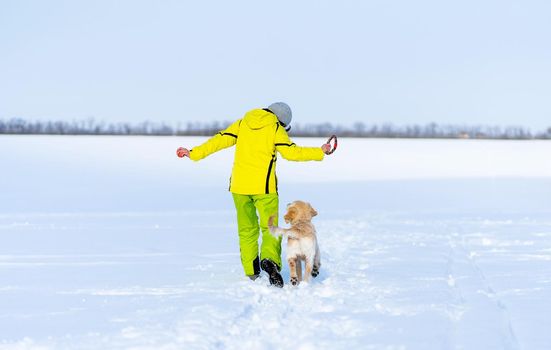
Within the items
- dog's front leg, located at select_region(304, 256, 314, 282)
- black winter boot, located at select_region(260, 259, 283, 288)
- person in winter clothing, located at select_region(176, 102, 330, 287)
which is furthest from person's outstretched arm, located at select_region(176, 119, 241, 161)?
dog's front leg, located at select_region(304, 256, 314, 282)

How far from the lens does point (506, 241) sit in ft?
33.6

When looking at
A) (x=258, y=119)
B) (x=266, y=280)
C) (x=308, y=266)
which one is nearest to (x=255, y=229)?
(x=266, y=280)

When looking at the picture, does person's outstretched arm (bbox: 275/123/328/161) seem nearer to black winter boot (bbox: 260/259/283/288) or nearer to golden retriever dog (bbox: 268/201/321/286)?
golden retriever dog (bbox: 268/201/321/286)

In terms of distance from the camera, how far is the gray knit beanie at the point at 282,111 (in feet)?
21.7

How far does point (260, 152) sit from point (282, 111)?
48cm

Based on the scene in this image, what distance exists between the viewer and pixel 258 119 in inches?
256

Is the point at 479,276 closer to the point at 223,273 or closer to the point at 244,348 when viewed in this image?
the point at 223,273

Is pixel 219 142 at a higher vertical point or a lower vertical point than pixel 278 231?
higher

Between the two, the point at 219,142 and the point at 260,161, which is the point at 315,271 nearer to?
the point at 260,161

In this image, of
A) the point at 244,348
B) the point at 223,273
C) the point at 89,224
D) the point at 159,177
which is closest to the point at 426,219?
the point at 89,224

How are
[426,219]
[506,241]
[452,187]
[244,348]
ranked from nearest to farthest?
1. [244,348]
2. [506,241]
3. [426,219]
4. [452,187]

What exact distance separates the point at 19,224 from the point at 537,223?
Answer: 10105 mm

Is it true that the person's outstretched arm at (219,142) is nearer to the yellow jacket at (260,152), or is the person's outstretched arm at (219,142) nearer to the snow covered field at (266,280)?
the yellow jacket at (260,152)

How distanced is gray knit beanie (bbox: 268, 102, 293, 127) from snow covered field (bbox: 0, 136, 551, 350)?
1.63 metres
